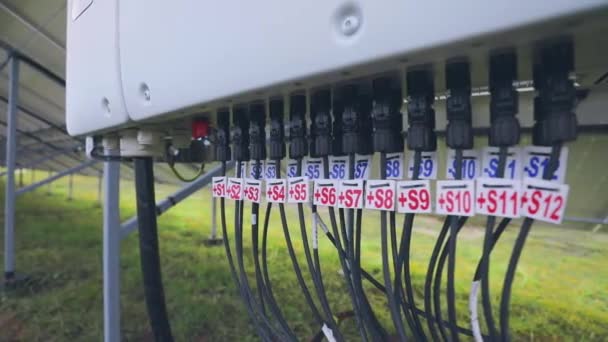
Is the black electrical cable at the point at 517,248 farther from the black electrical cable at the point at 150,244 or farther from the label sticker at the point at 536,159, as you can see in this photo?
the black electrical cable at the point at 150,244

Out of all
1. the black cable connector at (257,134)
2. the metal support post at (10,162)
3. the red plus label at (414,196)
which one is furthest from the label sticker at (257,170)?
the metal support post at (10,162)

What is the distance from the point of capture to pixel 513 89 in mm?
277

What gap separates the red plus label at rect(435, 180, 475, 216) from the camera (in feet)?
0.94

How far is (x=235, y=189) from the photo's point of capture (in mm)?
492

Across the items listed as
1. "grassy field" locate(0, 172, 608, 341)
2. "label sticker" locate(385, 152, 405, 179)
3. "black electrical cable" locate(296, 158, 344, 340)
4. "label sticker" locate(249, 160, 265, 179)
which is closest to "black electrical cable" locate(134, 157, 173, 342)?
"label sticker" locate(249, 160, 265, 179)

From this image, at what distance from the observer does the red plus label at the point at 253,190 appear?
1.54ft

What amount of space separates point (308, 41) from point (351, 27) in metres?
0.04

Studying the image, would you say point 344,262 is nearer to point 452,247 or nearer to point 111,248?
point 452,247

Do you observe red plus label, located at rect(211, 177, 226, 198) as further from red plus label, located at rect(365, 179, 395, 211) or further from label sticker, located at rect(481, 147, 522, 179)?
label sticker, located at rect(481, 147, 522, 179)

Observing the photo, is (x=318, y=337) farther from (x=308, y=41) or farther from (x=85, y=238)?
(x=85, y=238)

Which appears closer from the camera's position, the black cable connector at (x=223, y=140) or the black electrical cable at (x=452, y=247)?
the black electrical cable at (x=452, y=247)

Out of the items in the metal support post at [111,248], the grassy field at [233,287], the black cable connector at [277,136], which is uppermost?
the black cable connector at [277,136]

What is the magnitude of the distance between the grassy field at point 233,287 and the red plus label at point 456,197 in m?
1.11

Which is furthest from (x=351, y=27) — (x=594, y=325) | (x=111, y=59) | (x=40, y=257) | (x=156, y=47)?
(x=40, y=257)
